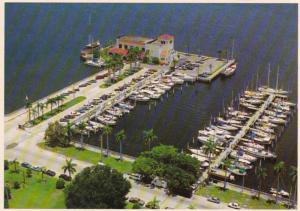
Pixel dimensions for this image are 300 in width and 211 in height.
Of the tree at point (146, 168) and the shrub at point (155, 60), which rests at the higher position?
the shrub at point (155, 60)

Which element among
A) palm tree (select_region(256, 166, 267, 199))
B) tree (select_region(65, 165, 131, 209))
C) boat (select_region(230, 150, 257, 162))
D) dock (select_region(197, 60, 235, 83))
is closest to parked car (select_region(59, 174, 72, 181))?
tree (select_region(65, 165, 131, 209))

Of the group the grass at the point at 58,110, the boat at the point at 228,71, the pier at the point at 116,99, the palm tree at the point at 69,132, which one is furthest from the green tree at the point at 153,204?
the boat at the point at 228,71

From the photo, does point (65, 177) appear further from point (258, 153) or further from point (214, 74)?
point (214, 74)

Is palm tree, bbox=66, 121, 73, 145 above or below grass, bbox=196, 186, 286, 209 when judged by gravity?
above

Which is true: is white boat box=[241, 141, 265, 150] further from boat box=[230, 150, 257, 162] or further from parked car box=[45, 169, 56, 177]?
parked car box=[45, 169, 56, 177]

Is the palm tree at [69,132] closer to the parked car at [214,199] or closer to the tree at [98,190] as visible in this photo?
the tree at [98,190]

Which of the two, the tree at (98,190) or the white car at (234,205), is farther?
the white car at (234,205)
